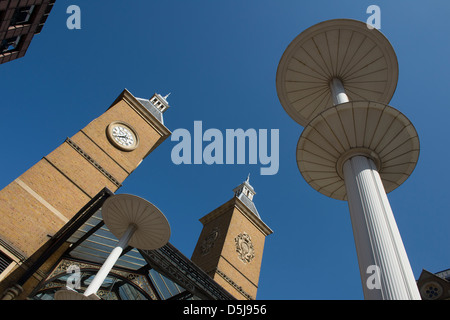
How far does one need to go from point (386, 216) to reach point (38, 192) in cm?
1464

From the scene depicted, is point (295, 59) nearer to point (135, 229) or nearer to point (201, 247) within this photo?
point (135, 229)

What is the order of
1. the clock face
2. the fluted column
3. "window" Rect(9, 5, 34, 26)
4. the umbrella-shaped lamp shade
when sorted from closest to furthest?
the fluted column
the umbrella-shaped lamp shade
"window" Rect(9, 5, 34, 26)
the clock face

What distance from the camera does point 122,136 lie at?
806 inches

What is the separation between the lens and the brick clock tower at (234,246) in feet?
67.6

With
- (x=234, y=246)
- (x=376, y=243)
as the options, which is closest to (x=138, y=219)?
(x=376, y=243)

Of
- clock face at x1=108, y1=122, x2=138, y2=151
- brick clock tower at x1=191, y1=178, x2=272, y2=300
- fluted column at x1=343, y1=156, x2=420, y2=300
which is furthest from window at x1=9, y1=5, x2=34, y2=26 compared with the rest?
fluted column at x1=343, y1=156, x2=420, y2=300

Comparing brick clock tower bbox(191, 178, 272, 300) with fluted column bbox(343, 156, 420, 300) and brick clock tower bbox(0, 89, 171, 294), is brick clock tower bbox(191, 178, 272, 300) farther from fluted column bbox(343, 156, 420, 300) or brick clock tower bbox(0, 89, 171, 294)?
fluted column bbox(343, 156, 420, 300)

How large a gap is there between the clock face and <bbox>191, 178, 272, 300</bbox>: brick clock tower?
8723 millimetres

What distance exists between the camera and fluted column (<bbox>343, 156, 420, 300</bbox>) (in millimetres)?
4840

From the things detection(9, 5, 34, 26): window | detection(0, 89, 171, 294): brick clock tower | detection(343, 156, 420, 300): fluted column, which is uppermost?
detection(9, 5, 34, 26): window

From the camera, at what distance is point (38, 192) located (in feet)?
48.7

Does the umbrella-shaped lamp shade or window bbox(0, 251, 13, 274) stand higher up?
the umbrella-shaped lamp shade

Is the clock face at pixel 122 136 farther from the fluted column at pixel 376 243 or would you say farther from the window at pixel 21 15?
the fluted column at pixel 376 243

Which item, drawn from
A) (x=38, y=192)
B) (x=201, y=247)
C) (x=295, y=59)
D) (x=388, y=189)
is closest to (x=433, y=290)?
(x=201, y=247)
